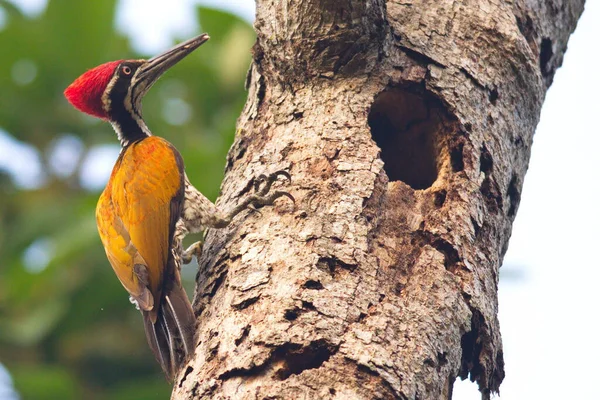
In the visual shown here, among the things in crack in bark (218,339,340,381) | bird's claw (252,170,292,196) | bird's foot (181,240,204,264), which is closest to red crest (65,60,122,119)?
bird's foot (181,240,204,264)

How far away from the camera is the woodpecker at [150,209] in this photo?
3.33 metres

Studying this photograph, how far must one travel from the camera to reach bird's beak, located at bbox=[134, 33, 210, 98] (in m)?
4.81

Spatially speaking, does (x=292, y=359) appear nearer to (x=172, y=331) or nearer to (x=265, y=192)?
(x=172, y=331)

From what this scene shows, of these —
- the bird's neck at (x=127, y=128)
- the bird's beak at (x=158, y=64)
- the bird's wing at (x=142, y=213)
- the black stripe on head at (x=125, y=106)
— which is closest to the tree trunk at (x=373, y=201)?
the bird's wing at (x=142, y=213)

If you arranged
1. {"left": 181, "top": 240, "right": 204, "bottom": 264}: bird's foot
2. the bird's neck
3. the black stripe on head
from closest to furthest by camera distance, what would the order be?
{"left": 181, "top": 240, "right": 204, "bottom": 264}: bird's foot, the black stripe on head, the bird's neck

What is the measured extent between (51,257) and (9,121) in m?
1.70

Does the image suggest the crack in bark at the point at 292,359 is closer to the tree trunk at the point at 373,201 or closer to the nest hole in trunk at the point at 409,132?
the tree trunk at the point at 373,201

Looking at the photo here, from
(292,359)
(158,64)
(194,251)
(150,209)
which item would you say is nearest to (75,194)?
(158,64)

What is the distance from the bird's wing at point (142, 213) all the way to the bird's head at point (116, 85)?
58 cm

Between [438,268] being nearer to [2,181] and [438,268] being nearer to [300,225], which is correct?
[300,225]

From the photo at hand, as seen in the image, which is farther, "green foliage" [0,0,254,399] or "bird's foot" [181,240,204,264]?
"green foliage" [0,0,254,399]

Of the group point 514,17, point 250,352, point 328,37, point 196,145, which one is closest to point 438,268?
point 250,352

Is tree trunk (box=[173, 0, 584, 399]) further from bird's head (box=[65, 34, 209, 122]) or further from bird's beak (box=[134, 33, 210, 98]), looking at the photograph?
bird's head (box=[65, 34, 209, 122])

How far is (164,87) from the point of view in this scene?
7535mm
